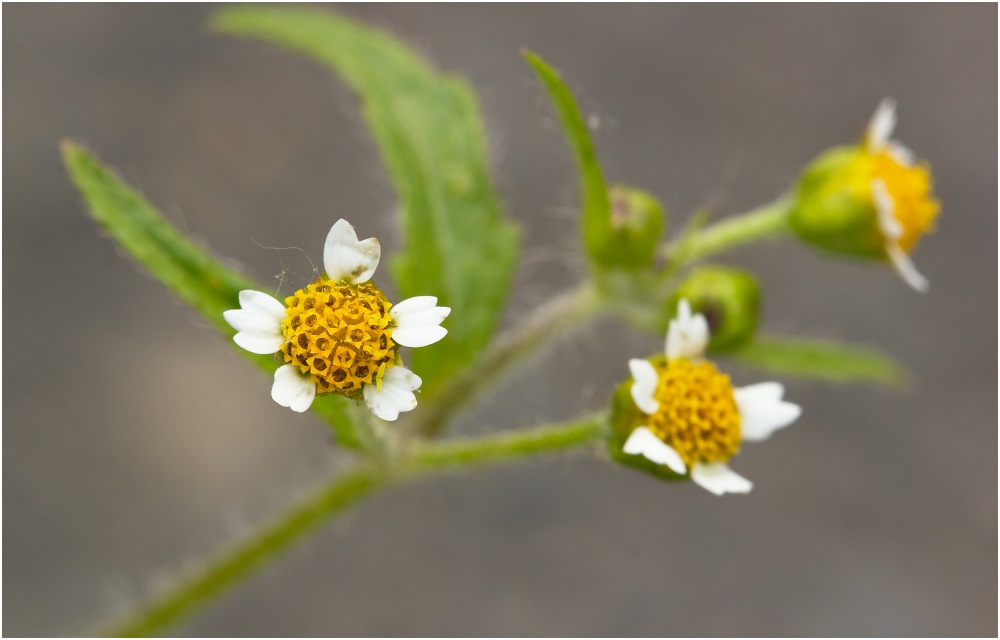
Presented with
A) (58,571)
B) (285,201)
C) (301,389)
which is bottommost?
(301,389)

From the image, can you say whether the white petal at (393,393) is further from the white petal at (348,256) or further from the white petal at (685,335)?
the white petal at (685,335)

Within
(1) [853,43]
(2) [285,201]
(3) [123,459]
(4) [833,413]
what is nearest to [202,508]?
(3) [123,459]

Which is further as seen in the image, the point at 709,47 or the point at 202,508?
the point at 709,47

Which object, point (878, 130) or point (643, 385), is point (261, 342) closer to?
point (643, 385)

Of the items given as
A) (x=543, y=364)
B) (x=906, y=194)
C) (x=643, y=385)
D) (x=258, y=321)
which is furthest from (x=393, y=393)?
(x=543, y=364)

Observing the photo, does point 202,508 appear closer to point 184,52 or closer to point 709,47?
point 184,52

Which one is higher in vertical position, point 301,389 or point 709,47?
point 709,47

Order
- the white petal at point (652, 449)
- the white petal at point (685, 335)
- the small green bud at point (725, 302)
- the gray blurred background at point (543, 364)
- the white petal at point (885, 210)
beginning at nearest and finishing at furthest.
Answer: the white petal at point (652, 449), the white petal at point (685, 335), the small green bud at point (725, 302), the white petal at point (885, 210), the gray blurred background at point (543, 364)

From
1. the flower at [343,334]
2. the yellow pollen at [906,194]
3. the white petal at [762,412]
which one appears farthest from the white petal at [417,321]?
the yellow pollen at [906,194]
